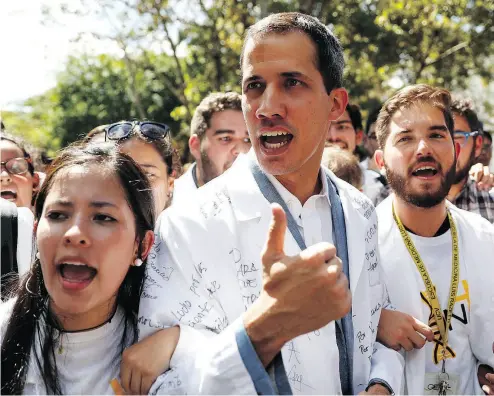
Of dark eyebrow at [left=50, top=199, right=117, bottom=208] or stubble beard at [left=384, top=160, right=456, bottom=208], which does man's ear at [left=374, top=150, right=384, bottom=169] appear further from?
dark eyebrow at [left=50, top=199, right=117, bottom=208]

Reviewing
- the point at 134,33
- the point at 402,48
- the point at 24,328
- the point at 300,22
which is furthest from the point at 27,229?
the point at 402,48

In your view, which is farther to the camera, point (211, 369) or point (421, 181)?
point (421, 181)

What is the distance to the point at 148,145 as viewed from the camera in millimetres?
3398

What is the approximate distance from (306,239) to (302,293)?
0.60 m

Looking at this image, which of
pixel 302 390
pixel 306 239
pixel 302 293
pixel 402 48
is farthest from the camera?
pixel 402 48

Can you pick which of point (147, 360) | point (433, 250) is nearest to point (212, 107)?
point (433, 250)

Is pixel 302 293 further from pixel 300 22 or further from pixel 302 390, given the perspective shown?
pixel 300 22

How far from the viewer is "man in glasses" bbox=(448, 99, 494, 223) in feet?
13.6

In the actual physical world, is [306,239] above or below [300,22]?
below

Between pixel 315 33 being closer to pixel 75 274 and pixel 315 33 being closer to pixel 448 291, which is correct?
pixel 75 274

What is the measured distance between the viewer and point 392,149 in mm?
3111

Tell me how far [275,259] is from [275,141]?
756 mm

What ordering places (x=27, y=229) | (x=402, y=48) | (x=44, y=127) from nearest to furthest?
(x=27, y=229) → (x=402, y=48) → (x=44, y=127)

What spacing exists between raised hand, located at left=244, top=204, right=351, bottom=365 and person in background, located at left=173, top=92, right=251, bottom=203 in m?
2.96
